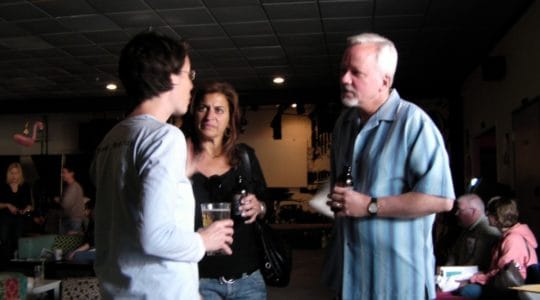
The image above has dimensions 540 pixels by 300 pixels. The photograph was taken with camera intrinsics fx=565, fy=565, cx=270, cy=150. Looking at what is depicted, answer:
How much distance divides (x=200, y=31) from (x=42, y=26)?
1743 millimetres

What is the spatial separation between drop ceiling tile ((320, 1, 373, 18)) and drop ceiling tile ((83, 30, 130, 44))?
2364mm

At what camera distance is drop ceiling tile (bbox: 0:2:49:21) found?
561 cm

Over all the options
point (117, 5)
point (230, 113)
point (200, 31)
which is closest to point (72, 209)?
point (200, 31)

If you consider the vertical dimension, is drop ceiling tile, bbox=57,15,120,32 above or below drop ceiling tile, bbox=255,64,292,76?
below

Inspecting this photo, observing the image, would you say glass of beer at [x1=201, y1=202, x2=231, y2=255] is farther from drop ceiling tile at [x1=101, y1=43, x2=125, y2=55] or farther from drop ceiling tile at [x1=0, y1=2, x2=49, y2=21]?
drop ceiling tile at [x1=101, y1=43, x2=125, y2=55]

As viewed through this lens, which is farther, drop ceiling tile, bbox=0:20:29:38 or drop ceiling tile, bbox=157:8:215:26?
drop ceiling tile, bbox=0:20:29:38

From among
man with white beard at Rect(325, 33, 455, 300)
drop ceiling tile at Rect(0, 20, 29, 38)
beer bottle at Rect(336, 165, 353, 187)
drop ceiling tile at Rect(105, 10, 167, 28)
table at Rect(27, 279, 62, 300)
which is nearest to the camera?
man with white beard at Rect(325, 33, 455, 300)

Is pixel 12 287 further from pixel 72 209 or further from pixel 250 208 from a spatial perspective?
pixel 72 209

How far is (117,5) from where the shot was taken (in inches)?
220

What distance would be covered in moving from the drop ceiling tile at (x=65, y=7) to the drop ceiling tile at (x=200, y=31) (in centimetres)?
100

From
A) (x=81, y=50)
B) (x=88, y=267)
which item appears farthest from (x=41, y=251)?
(x=81, y=50)

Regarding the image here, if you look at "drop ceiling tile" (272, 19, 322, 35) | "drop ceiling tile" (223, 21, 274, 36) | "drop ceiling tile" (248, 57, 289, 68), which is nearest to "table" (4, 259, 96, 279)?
"drop ceiling tile" (223, 21, 274, 36)

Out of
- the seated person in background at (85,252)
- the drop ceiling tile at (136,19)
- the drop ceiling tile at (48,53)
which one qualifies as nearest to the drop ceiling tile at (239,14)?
the drop ceiling tile at (136,19)

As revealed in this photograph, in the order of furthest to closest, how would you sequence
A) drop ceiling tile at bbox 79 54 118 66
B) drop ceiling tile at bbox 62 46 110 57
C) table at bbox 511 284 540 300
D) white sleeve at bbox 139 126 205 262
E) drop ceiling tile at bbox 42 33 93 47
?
drop ceiling tile at bbox 79 54 118 66, drop ceiling tile at bbox 62 46 110 57, drop ceiling tile at bbox 42 33 93 47, table at bbox 511 284 540 300, white sleeve at bbox 139 126 205 262
